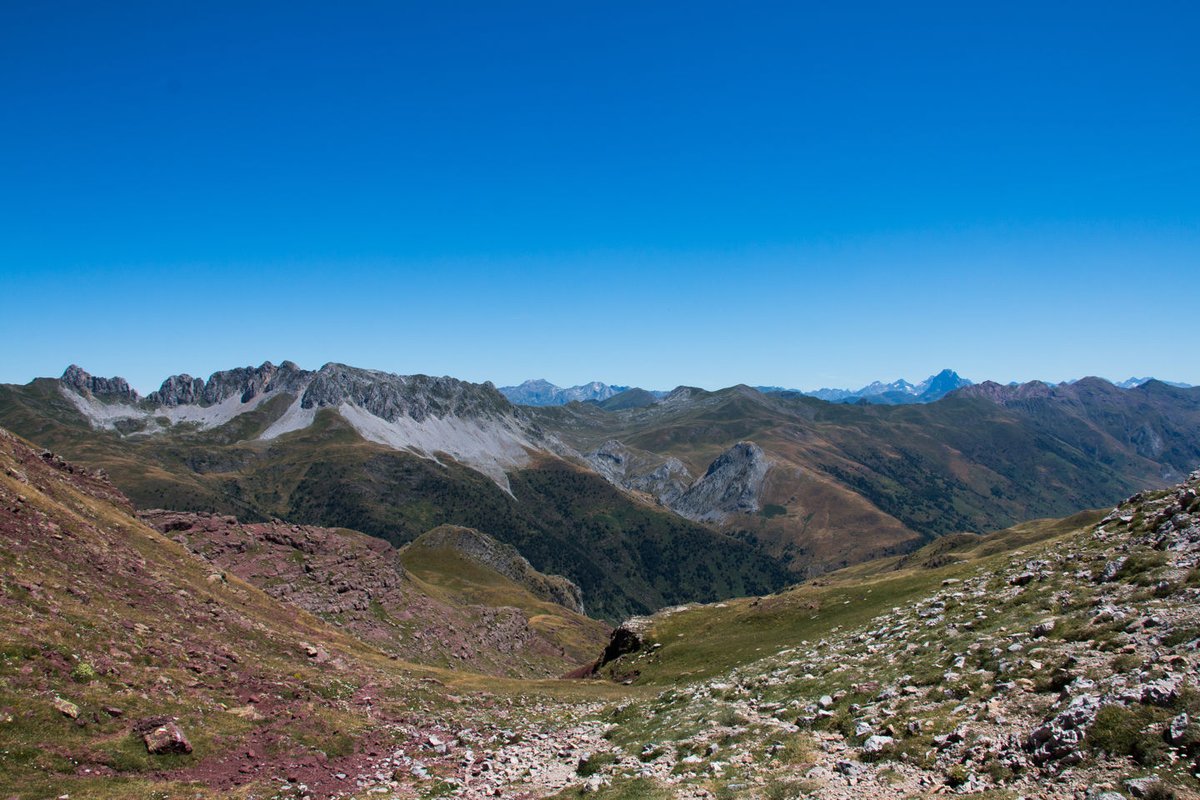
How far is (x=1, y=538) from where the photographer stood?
1427 inches

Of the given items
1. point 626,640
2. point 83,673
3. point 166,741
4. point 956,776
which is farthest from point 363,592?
point 956,776

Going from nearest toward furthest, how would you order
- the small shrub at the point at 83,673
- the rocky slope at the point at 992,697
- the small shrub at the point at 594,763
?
1. the rocky slope at the point at 992,697
2. the small shrub at the point at 83,673
3. the small shrub at the point at 594,763

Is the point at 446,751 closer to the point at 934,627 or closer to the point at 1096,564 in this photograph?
the point at 934,627

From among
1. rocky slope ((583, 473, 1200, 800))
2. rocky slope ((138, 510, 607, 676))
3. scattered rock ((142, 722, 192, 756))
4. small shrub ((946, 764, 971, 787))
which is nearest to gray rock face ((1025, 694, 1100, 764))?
rocky slope ((583, 473, 1200, 800))

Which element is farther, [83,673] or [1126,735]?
[83,673]

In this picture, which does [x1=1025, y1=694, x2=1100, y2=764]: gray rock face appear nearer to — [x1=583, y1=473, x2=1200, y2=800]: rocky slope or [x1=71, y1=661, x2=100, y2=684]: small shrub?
[x1=583, y1=473, x2=1200, y2=800]: rocky slope

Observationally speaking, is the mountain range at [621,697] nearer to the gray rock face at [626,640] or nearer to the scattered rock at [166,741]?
the scattered rock at [166,741]

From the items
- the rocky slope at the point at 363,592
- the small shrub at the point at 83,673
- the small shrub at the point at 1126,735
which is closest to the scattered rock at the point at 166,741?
the small shrub at the point at 83,673

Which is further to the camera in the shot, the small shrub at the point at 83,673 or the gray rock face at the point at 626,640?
the gray rock face at the point at 626,640

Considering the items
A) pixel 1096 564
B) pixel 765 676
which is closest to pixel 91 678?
pixel 765 676

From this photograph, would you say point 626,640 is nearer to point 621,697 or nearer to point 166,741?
point 621,697

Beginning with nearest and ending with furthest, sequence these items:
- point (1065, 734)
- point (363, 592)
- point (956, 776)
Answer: point (1065, 734), point (956, 776), point (363, 592)

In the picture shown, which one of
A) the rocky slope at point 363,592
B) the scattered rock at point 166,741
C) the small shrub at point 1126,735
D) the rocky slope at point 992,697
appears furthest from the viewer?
the rocky slope at point 363,592

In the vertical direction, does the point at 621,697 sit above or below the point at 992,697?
below
